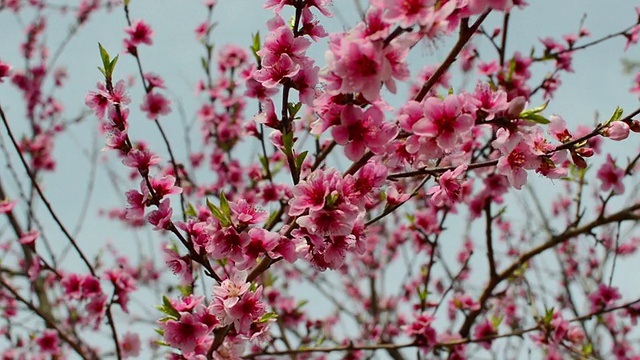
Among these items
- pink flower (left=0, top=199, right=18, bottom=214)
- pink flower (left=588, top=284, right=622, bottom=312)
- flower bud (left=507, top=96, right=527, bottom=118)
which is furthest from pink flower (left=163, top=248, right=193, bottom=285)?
pink flower (left=588, top=284, right=622, bottom=312)

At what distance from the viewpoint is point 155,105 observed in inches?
121

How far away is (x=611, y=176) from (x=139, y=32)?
3041 millimetres

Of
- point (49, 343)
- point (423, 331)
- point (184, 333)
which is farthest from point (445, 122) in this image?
point (49, 343)

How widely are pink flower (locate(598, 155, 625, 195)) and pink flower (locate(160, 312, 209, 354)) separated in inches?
106

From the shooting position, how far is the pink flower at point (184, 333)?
6.71ft

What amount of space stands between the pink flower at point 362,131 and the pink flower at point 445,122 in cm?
9

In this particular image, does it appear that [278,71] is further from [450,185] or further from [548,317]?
[548,317]

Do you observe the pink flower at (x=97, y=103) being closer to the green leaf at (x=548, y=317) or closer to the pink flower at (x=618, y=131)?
the pink flower at (x=618, y=131)

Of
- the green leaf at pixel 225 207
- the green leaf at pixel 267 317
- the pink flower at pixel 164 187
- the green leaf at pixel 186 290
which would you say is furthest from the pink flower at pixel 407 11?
the green leaf at pixel 186 290

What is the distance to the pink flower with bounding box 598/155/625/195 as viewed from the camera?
3387 millimetres

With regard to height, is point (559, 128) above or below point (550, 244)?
below

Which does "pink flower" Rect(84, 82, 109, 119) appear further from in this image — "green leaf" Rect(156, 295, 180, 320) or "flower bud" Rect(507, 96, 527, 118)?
"flower bud" Rect(507, 96, 527, 118)

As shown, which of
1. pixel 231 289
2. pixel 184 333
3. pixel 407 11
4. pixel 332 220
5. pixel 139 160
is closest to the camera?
pixel 407 11

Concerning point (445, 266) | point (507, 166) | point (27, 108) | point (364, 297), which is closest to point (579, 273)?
point (445, 266)
